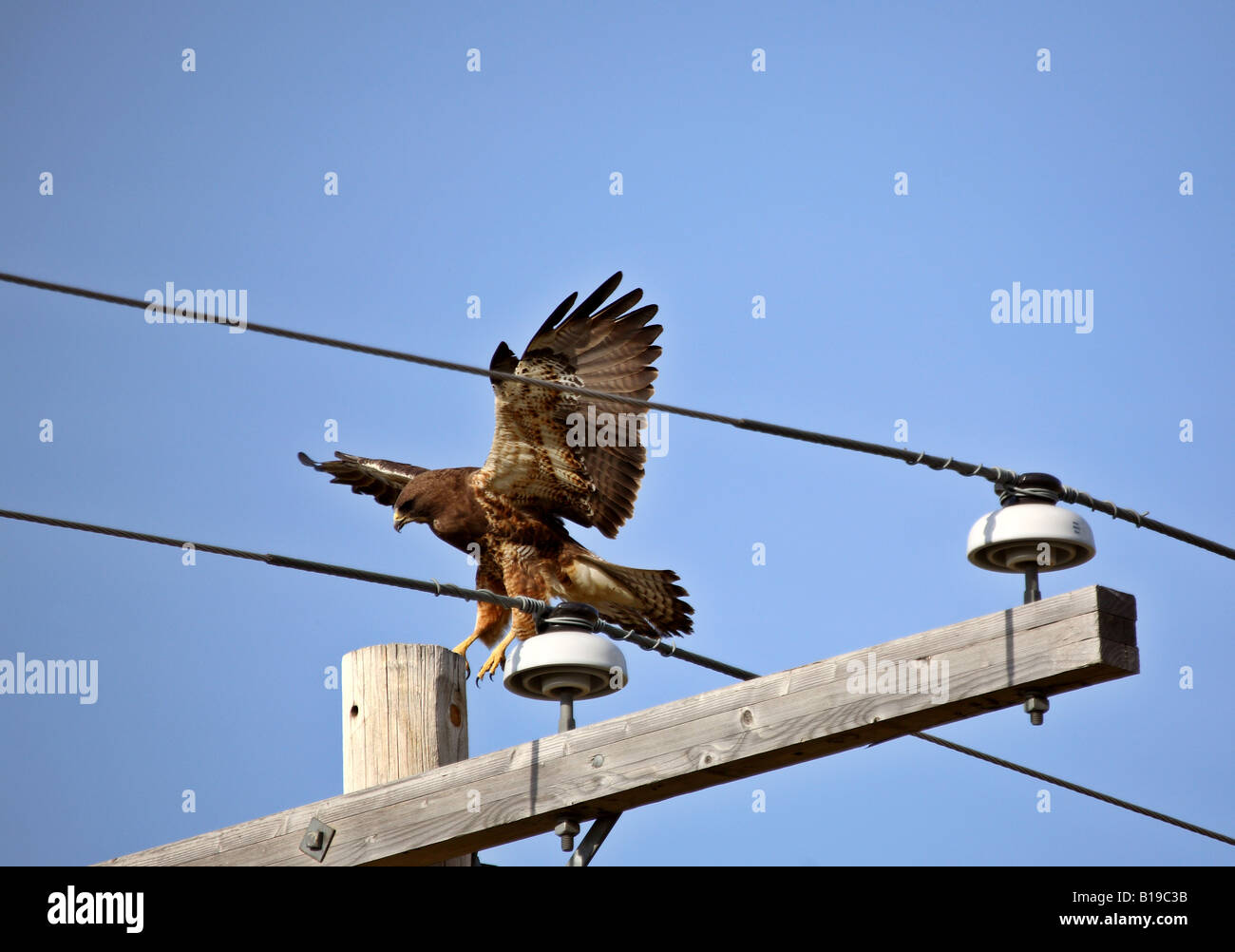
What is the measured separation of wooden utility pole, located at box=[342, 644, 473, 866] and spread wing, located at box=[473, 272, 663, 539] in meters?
3.84

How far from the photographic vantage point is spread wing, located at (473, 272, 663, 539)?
29.3ft

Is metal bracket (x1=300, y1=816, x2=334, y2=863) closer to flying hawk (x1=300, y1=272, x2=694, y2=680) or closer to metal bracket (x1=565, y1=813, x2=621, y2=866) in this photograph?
metal bracket (x1=565, y1=813, x2=621, y2=866)

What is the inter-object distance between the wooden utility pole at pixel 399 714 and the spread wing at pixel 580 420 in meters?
3.84

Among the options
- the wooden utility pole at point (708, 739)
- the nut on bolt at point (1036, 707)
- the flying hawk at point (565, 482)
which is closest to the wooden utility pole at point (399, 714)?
the wooden utility pole at point (708, 739)

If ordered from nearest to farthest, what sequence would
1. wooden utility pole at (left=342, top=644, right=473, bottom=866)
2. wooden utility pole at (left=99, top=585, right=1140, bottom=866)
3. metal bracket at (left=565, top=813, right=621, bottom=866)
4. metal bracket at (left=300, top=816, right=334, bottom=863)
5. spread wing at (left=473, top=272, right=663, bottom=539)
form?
1. wooden utility pole at (left=99, top=585, right=1140, bottom=866)
2. metal bracket at (left=565, top=813, right=621, bottom=866)
3. metal bracket at (left=300, top=816, right=334, bottom=863)
4. wooden utility pole at (left=342, top=644, right=473, bottom=866)
5. spread wing at (left=473, top=272, right=663, bottom=539)

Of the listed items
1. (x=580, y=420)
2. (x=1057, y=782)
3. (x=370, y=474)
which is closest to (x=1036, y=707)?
(x=1057, y=782)

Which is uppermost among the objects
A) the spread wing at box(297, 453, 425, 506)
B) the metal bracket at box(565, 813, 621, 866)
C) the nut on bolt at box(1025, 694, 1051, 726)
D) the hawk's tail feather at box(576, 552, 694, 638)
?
the spread wing at box(297, 453, 425, 506)

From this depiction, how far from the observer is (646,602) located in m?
9.33

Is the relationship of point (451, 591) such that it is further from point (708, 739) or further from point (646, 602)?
point (646, 602)

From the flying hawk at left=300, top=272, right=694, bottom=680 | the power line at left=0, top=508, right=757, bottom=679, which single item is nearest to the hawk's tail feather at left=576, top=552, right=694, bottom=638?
the flying hawk at left=300, top=272, right=694, bottom=680
